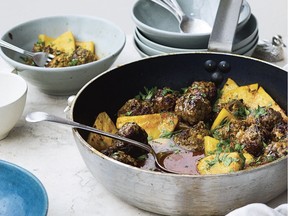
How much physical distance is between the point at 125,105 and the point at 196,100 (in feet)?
0.77

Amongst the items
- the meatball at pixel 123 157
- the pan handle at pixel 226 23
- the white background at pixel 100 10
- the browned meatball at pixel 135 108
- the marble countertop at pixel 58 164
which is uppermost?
the pan handle at pixel 226 23

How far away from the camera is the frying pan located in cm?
140

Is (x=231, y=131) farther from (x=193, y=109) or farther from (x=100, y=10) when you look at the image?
(x=100, y=10)

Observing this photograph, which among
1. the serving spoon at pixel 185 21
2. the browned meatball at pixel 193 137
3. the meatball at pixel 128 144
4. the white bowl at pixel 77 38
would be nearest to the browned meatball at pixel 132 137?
the meatball at pixel 128 144

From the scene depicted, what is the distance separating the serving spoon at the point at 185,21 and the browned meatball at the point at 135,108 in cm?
54

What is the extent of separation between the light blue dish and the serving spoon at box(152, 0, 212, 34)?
100 cm

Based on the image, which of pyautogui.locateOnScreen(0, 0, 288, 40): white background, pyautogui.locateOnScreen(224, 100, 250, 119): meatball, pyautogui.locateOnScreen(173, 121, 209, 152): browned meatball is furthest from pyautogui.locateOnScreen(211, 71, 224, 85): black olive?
pyautogui.locateOnScreen(0, 0, 288, 40): white background

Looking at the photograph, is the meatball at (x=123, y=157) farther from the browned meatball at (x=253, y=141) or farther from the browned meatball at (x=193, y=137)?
the browned meatball at (x=253, y=141)

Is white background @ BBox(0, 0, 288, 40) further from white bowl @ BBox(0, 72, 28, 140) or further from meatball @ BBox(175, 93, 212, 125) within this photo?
meatball @ BBox(175, 93, 212, 125)

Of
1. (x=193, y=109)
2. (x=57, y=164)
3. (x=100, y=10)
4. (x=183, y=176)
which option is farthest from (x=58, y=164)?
(x=100, y=10)

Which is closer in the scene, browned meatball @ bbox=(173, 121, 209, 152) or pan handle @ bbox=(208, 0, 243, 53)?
browned meatball @ bbox=(173, 121, 209, 152)

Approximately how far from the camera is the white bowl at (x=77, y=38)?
2.06 meters

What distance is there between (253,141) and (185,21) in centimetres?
84

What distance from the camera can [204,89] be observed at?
1.90 m
